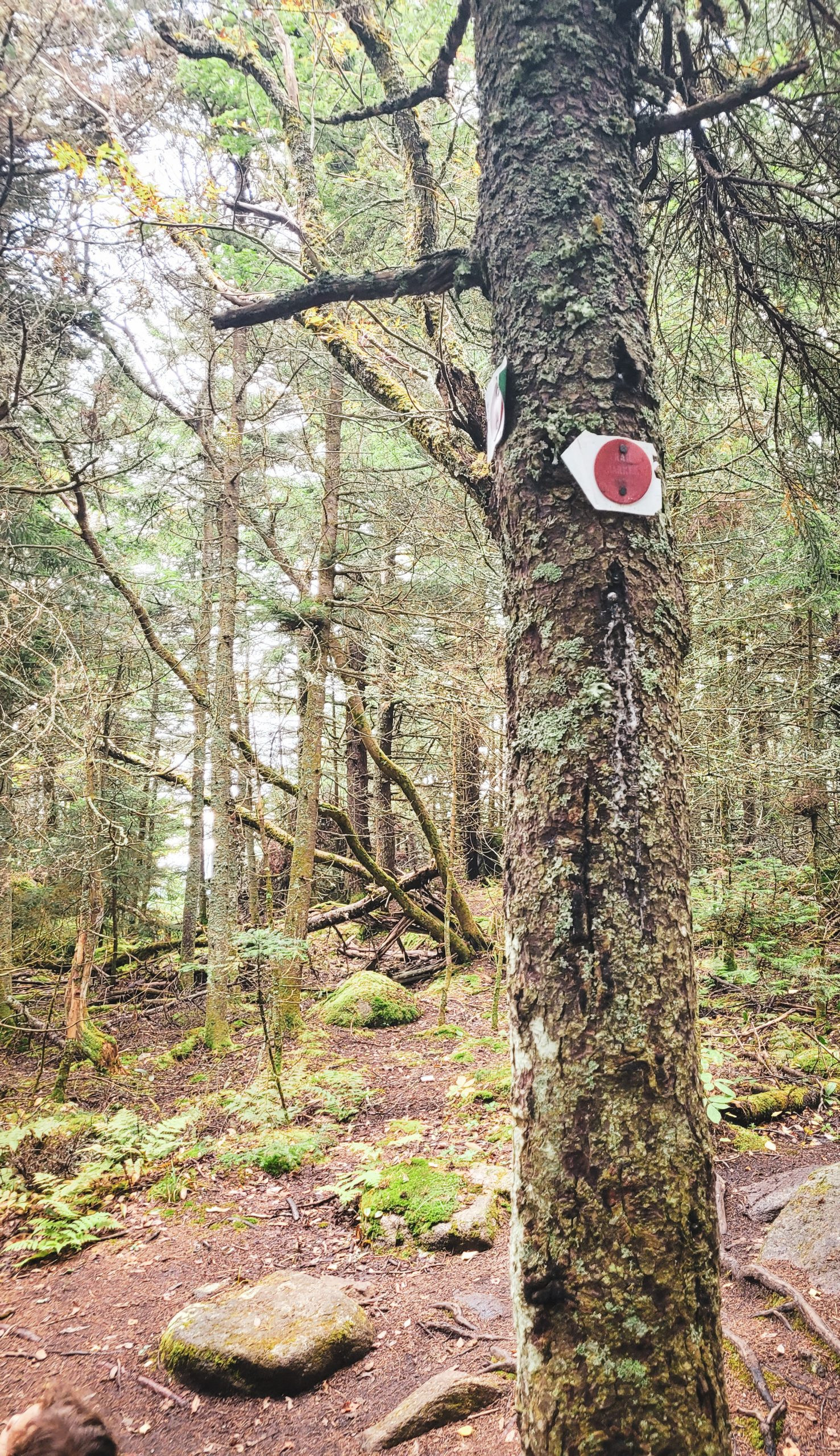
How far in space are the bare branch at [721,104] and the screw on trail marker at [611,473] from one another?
1.18m

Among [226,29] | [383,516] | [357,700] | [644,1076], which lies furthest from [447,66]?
[357,700]

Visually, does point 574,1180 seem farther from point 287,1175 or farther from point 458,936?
point 458,936

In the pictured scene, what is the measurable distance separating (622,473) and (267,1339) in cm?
366

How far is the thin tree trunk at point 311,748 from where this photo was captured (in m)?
8.02

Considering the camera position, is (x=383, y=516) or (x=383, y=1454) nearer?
(x=383, y=1454)

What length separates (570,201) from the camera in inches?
77.2

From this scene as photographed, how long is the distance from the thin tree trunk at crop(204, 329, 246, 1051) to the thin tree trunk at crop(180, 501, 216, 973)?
0.31m

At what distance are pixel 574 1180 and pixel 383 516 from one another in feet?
26.2

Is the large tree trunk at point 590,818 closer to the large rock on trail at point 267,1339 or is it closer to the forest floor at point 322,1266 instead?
the forest floor at point 322,1266

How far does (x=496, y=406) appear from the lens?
1988 millimetres

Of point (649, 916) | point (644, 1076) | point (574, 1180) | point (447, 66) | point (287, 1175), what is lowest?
point (287, 1175)

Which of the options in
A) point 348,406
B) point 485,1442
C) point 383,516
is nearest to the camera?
point 485,1442

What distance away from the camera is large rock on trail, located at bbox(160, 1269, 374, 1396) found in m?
2.94

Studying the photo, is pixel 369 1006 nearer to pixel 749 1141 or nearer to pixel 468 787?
pixel 468 787
